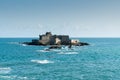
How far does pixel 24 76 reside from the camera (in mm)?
57781

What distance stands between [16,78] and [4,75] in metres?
3.87

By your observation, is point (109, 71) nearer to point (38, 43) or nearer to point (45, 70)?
point (45, 70)

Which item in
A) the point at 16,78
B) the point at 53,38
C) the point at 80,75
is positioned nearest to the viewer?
the point at 16,78

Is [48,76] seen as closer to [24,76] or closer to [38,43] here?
[24,76]

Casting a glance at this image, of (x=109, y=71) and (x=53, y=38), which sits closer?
(x=109, y=71)

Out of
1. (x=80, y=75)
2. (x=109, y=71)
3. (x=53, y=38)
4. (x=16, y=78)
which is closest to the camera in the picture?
(x=16, y=78)

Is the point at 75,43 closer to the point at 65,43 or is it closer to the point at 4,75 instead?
the point at 65,43

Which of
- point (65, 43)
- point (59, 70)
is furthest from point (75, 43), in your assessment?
point (59, 70)

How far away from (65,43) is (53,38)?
844cm

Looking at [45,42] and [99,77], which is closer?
[99,77]

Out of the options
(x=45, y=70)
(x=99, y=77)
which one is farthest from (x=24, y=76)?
(x=99, y=77)

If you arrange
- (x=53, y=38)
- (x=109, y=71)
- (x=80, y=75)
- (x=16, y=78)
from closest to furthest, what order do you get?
(x=16, y=78)
(x=80, y=75)
(x=109, y=71)
(x=53, y=38)

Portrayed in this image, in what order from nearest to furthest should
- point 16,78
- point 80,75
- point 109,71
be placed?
point 16,78
point 80,75
point 109,71

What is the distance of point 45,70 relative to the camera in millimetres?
66312
